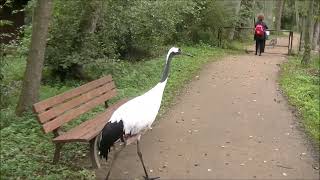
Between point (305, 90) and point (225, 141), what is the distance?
15.9 feet

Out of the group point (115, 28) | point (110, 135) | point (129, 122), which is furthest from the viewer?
point (115, 28)

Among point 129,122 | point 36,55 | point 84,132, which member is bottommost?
point 84,132

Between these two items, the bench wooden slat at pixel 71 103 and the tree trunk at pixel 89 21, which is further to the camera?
the tree trunk at pixel 89 21

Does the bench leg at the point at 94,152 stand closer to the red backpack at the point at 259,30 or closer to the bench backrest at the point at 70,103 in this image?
the bench backrest at the point at 70,103

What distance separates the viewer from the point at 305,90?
12703mm

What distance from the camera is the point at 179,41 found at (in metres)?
22.9

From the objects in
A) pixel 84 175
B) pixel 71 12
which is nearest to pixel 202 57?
pixel 71 12

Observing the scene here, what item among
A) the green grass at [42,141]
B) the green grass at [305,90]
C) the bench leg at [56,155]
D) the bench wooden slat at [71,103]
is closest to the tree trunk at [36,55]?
the green grass at [42,141]

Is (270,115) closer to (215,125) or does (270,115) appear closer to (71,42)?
(215,125)

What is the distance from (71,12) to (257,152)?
7.80 m

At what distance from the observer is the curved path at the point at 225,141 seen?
7.12 metres

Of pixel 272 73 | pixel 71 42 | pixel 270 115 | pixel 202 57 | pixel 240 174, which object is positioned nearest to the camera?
pixel 240 174

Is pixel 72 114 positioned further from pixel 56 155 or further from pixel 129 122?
pixel 129 122

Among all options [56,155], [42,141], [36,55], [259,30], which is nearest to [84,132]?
[56,155]
